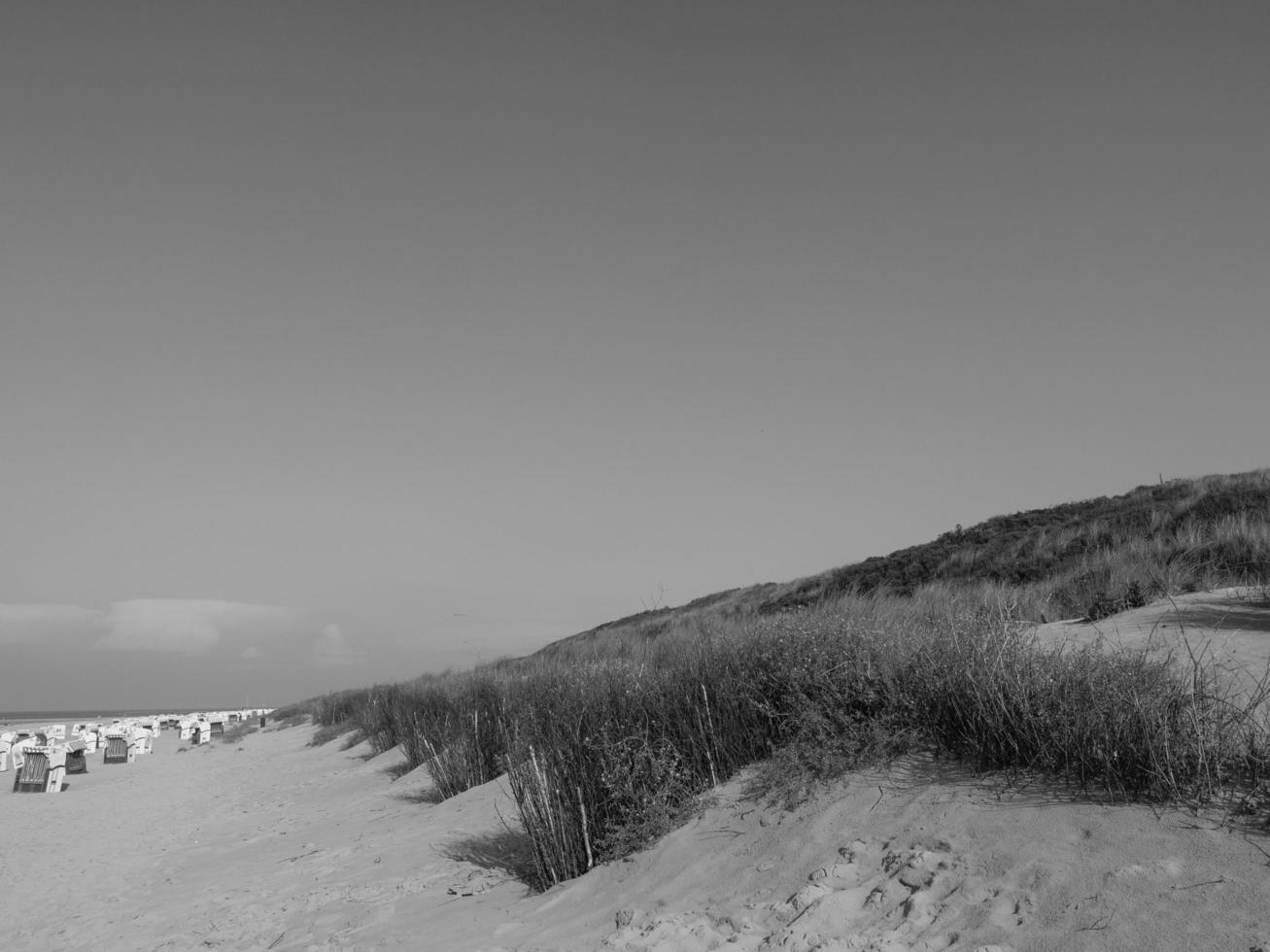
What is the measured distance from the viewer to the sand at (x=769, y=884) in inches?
146

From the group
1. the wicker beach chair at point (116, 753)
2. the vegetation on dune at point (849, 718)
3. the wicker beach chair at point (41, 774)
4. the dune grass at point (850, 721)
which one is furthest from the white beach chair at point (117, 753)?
the dune grass at point (850, 721)

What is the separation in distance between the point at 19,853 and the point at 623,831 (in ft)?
38.1

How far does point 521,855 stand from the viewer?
6.87 m

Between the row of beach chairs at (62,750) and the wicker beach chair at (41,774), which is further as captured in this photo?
the row of beach chairs at (62,750)

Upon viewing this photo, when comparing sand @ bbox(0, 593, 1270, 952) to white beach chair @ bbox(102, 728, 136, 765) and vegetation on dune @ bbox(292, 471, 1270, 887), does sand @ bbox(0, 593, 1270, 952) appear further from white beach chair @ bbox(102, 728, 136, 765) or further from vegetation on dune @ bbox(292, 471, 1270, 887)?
white beach chair @ bbox(102, 728, 136, 765)

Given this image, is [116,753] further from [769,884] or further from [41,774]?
[769,884]

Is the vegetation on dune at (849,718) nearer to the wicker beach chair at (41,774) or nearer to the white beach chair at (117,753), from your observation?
the wicker beach chair at (41,774)

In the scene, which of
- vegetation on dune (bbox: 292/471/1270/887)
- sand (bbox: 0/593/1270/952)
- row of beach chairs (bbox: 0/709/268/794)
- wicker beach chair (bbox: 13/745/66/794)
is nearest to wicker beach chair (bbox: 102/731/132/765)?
row of beach chairs (bbox: 0/709/268/794)

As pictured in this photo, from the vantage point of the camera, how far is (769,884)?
15.9 feet

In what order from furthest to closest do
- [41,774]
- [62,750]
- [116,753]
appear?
1. [116,753]
2. [62,750]
3. [41,774]

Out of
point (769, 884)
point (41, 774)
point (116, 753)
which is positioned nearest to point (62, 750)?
point (41, 774)

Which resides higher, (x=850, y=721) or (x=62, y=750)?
(x=62, y=750)

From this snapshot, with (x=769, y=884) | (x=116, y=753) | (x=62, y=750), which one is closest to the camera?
(x=769, y=884)

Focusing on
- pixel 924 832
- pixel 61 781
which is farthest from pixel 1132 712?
pixel 61 781
